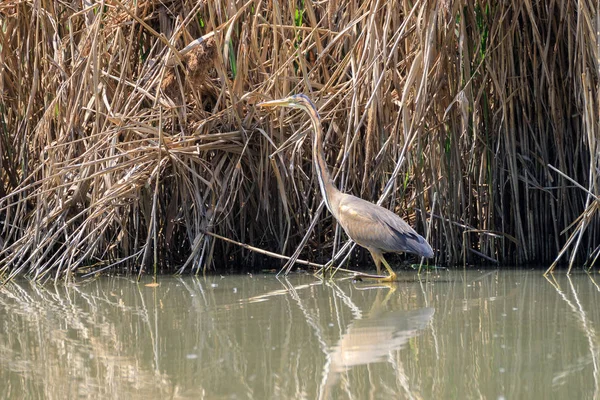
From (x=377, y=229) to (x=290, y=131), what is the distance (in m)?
1.43

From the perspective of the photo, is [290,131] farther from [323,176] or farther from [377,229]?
[377,229]

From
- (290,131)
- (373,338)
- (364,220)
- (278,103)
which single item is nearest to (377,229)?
(364,220)

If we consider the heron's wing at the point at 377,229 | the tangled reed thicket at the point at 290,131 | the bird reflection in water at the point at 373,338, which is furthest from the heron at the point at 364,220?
the bird reflection in water at the point at 373,338

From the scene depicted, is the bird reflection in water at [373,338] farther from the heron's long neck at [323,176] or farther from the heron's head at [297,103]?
the heron's head at [297,103]

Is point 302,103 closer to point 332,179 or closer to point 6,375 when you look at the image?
point 332,179

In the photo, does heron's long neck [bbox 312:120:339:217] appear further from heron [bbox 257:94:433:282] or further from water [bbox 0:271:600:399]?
water [bbox 0:271:600:399]

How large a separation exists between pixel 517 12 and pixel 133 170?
3.24 m

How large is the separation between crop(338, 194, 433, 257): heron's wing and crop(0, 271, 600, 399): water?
0.29m

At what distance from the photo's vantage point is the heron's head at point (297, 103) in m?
7.04

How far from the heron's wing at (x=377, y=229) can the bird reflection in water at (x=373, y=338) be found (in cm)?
104

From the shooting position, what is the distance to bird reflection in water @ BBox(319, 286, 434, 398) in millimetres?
4145

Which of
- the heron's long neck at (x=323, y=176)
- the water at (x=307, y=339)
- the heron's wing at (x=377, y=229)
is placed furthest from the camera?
the heron's long neck at (x=323, y=176)

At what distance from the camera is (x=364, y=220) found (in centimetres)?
675

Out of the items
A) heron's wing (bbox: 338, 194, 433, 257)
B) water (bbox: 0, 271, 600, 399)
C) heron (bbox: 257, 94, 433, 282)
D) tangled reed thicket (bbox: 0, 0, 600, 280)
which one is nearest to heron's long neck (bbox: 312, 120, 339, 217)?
heron (bbox: 257, 94, 433, 282)
